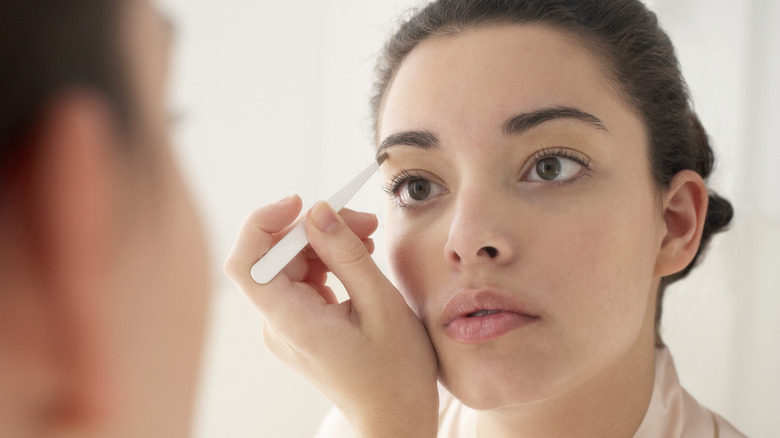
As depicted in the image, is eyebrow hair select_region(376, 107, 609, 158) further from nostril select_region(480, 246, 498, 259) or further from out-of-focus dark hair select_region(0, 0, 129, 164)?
out-of-focus dark hair select_region(0, 0, 129, 164)

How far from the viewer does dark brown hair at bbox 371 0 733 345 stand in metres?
0.99

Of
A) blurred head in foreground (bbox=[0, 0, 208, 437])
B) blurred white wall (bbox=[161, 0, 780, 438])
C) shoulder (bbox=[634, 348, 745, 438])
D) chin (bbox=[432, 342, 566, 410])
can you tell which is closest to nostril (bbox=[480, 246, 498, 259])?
chin (bbox=[432, 342, 566, 410])

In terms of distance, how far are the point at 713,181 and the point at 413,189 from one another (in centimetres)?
75

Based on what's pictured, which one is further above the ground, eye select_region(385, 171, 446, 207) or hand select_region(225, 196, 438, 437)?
eye select_region(385, 171, 446, 207)

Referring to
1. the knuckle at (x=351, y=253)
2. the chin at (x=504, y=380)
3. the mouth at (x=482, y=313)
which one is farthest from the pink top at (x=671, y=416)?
the knuckle at (x=351, y=253)

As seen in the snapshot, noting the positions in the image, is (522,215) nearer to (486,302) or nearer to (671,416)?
(486,302)

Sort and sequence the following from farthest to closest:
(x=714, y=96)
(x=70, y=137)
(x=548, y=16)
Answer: (x=714, y=96), (x=548, y=16), (x=70, y=137)

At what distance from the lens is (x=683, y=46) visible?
159 centimetres

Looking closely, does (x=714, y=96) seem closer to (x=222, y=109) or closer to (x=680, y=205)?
(x=680, y=205)

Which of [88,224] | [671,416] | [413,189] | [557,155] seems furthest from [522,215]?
[88,224]

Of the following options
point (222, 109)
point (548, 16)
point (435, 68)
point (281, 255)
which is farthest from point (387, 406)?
point (222, 109)

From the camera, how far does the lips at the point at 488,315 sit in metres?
0.85

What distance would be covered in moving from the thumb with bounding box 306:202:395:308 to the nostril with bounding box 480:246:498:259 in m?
0.15

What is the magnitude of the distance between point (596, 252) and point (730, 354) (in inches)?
37.6
